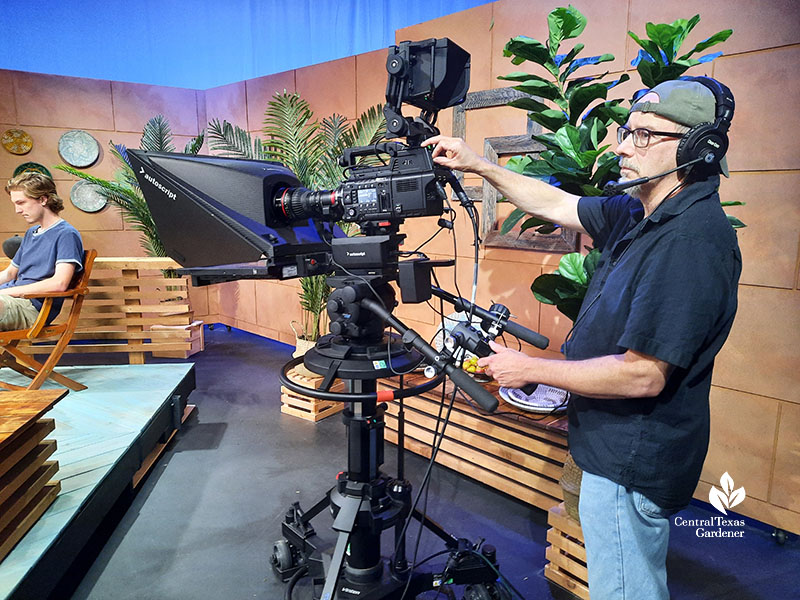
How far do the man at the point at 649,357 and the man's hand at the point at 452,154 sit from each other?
5 cm

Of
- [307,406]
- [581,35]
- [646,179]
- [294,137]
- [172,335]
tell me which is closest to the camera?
[646,179]

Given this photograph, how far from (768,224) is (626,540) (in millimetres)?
1774

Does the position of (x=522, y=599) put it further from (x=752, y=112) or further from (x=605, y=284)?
(x=752, y=112)

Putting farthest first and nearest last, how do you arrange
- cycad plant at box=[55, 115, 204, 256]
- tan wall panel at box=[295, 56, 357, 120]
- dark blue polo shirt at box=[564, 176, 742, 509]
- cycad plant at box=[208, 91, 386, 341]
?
cycad plant at box=[55, 115, 204, 256] < tan wall panel at box=[295, 56, 357, 120] < cycad plant at box=[208, 91, 386, 341] < dark blue polo shirt at box=[564, 176, 742, 509]

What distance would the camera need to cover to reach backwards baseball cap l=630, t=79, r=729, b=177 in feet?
3.55

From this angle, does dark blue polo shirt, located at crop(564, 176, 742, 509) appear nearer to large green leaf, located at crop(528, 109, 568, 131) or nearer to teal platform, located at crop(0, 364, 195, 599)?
large green leaf, located at crop(528, 109, 568, 131)

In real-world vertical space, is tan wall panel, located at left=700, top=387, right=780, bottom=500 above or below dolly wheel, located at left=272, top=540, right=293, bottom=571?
above

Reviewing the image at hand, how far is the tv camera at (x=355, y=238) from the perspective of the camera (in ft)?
4.00

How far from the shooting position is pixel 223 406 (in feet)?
12.4

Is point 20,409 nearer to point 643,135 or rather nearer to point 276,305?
point 643,135

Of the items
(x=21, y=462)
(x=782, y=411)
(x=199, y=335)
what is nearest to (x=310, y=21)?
(x=199, y=335)

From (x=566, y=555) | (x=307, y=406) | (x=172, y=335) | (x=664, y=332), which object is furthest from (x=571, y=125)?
(x=172, y=335)

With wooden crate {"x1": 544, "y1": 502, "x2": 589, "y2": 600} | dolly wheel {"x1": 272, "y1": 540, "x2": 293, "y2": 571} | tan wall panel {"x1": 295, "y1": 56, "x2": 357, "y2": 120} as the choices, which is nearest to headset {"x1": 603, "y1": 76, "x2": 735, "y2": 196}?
wooden crate {"x1": 544, "y1": 502, "x2": 589, "y2": 600}

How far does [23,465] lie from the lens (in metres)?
1.83
